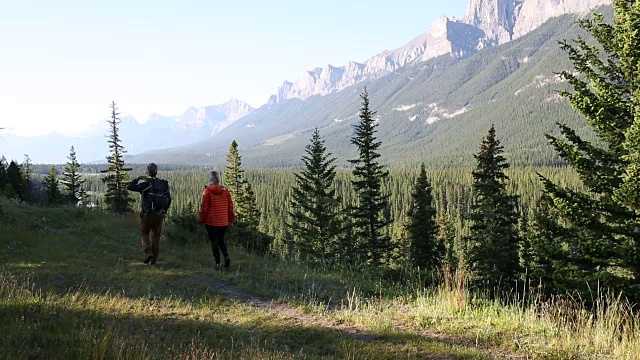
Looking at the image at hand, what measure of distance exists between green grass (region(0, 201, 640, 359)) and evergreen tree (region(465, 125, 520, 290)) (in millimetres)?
16748

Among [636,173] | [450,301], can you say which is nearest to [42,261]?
[450,301]

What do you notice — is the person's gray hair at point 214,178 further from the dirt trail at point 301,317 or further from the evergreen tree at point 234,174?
the evergreen tree at point 234,174

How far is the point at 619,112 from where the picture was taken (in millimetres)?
10766

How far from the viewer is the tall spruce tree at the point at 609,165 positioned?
31.7 ft

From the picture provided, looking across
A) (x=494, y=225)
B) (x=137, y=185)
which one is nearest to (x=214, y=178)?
(x=137, y=185)

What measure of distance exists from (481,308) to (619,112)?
7.62 meters

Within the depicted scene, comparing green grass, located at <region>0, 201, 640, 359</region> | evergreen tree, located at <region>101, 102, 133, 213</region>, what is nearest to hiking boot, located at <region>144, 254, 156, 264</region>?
green grass, located at <region>0, 201, 640, 359</region>

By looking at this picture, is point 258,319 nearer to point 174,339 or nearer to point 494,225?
point 174,339

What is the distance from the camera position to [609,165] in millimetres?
11141

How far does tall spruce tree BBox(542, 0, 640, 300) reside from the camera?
9.65m

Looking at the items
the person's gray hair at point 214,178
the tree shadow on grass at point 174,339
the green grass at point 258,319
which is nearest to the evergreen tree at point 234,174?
the green grass at point 258,319

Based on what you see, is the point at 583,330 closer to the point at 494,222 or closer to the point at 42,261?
the point at 42,261

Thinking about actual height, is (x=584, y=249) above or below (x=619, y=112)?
below

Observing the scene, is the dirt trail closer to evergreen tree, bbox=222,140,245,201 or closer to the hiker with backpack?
the hiker with backpack
